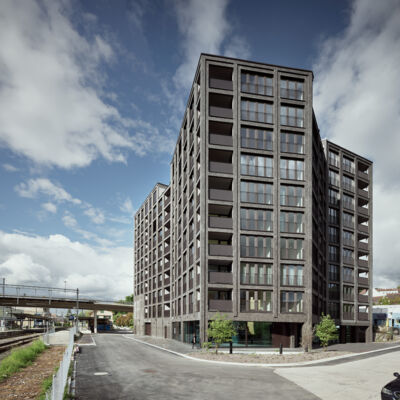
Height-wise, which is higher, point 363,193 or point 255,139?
point 255,139

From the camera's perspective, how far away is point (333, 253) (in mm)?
58156

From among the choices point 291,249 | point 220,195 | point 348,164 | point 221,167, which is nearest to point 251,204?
point 220,195

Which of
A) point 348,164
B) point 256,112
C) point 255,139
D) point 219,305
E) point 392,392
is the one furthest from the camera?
point 348,164

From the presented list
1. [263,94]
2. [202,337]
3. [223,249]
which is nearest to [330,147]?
[263,94]

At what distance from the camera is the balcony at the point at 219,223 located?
41000mm

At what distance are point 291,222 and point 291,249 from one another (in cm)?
286

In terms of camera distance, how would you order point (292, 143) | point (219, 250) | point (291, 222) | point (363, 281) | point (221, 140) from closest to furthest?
point (219, 250)
point (291, 222)
point (221, 140)
point (292, 143)
point (363, 281)

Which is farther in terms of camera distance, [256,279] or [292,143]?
[292,143]

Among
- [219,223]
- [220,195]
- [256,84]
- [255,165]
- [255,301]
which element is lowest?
[255,301]

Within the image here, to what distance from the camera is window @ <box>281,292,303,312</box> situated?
4079cm

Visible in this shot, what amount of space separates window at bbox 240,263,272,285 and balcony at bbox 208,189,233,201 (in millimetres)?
6980

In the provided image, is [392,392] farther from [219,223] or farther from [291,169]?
[291,169]

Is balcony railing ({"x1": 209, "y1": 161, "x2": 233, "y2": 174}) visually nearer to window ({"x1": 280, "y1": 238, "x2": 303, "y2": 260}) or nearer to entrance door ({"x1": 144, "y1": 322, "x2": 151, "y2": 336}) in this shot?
window ({"x1": 280, "y1": 238, "x2": 303, "y2": 260})

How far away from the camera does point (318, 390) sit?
17156 millimetres
